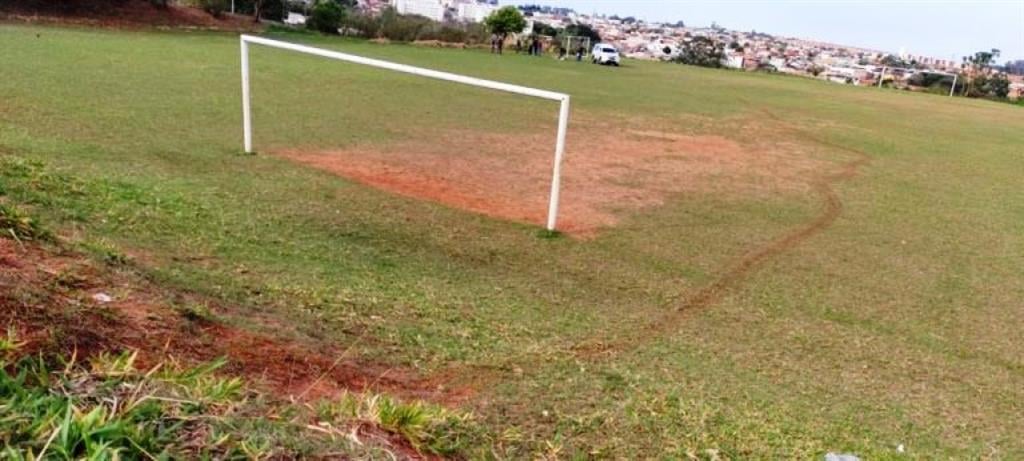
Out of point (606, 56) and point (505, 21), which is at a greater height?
point (505, 21)

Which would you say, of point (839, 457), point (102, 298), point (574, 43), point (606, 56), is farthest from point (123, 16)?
point (839, 457)

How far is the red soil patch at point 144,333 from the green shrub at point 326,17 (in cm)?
3752

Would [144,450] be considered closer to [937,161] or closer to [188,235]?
[188,235]

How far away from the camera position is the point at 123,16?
30875 mm

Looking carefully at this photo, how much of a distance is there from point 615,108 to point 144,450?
1823cm

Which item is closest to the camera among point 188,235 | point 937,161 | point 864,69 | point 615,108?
A: point 188,235

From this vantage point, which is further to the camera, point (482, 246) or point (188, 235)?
point (482, 246)

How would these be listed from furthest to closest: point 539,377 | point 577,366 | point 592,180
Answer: point 592,180 → point 577,366 → point 539,377

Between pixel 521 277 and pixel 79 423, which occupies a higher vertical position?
pixel 79 423

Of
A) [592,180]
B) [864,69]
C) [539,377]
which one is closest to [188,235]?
[539,377]

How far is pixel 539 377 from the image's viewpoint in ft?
12.6

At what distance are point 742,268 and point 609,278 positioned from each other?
4.51 feet

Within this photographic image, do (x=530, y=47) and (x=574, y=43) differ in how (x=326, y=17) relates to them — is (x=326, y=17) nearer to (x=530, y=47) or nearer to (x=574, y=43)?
(x=530, y=47)

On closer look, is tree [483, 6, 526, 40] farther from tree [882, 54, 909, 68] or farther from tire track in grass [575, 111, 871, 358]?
tire track in grass [575, 111, 871, 358]
